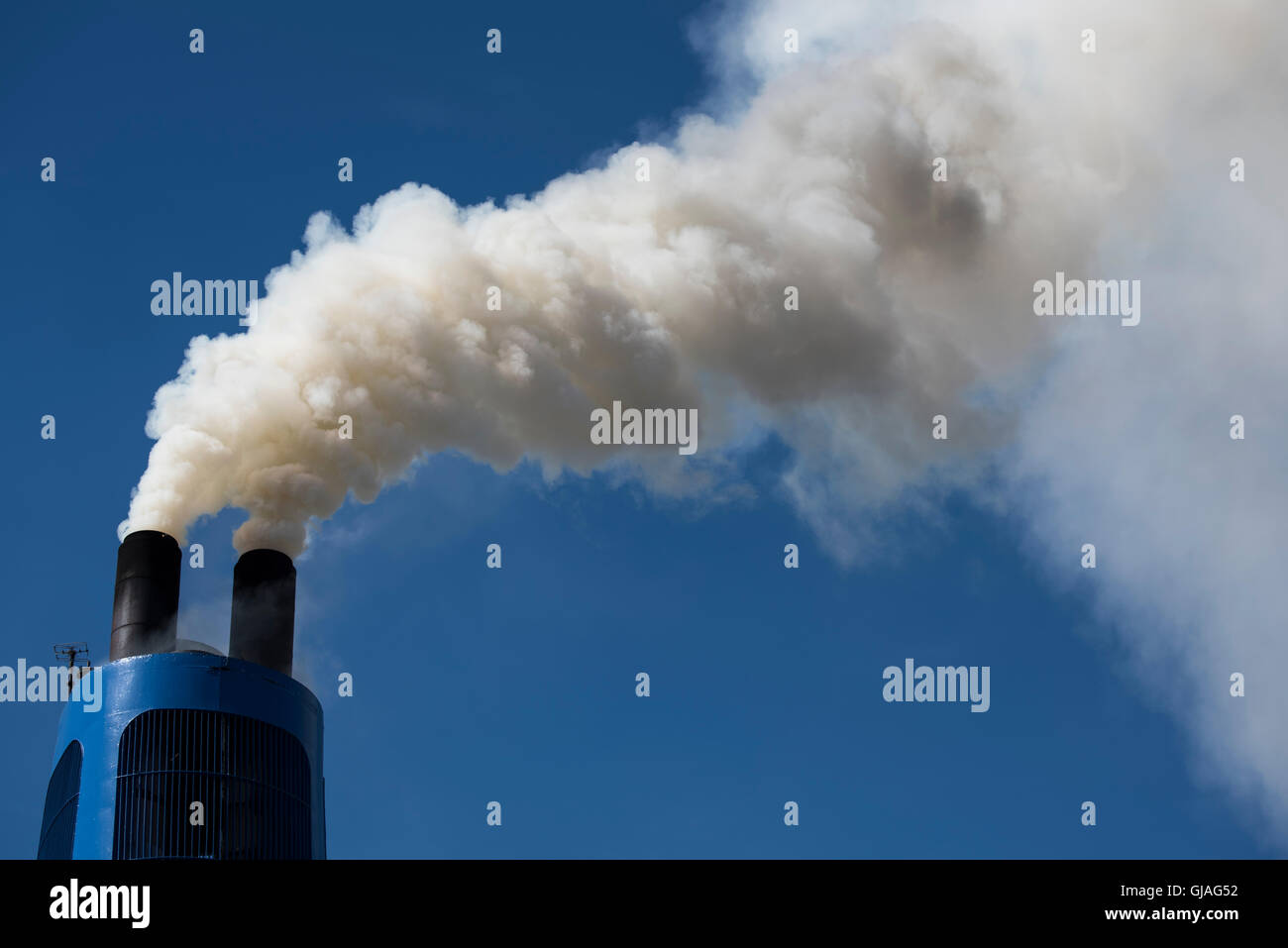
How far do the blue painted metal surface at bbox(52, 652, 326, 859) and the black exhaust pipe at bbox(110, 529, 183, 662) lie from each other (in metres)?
0.87

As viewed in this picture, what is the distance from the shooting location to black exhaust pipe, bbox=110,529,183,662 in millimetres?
40750

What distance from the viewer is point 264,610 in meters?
42.3

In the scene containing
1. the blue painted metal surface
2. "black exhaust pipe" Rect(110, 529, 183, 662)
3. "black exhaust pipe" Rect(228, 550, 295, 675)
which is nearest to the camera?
the blue painted metal surface

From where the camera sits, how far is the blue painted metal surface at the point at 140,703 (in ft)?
127

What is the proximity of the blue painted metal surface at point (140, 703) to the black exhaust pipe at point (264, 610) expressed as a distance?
119 cm

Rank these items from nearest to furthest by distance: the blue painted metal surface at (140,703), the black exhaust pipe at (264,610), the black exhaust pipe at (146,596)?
the blue painted metal surface at (140,703) → the black exhaust pipe at (146,596) → the black exhaust pipe at (264,610)

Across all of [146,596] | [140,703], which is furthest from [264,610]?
[140,703]

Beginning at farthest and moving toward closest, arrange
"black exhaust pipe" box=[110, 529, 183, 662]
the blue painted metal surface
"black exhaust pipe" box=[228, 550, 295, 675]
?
"black exhaust pipe" box=[228, 550, 295, 675] → "black exhaust pipe" box=[110, 529, 183, 662] → the blue painted metal surface

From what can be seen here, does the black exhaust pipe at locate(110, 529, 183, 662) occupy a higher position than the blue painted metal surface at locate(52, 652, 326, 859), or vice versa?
the black exhaust pipe at locate(110, 529, 183, 662)

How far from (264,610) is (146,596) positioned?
8.97 feet

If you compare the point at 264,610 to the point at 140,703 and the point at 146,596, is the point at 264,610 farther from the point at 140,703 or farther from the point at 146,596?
the point at 140,703

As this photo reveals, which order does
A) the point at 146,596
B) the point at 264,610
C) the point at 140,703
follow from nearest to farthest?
the point at 140,703
the point at 146,596
the point at 264,610

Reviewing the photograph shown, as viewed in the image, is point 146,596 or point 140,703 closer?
point 140,703
